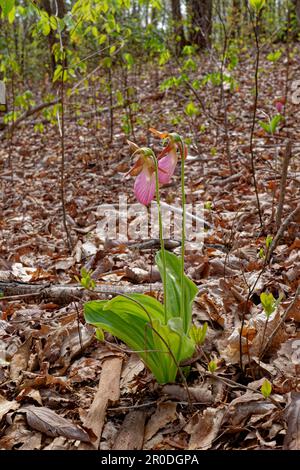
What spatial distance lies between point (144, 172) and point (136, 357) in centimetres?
77

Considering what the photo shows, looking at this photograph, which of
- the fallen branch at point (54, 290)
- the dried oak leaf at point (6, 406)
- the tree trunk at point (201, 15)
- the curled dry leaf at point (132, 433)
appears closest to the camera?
the curled dry leaf at point (132, 433)

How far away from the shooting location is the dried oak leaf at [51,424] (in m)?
1.43

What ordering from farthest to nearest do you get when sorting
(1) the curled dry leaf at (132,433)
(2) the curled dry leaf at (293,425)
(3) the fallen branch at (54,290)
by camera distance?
(3) the fallen branch at (54,290) < (1) the curled dry leaf at (132,433) < (2) the curled dry leaf at (293,425)

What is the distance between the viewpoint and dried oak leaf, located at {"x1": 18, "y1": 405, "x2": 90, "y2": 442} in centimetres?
143

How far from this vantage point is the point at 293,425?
1.29m

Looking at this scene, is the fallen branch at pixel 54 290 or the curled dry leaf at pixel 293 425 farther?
the fallen branch at pixel 54 290

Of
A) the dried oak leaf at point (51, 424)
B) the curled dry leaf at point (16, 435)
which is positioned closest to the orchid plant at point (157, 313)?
the dried oak leaf at point (51, 424)

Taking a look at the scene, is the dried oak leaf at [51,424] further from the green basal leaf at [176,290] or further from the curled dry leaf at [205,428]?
the green basal leaf at [176,290]

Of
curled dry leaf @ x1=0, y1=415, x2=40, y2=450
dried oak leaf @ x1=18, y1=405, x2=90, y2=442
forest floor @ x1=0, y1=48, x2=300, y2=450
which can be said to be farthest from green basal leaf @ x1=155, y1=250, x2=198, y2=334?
curled dry leaf @ x1=0, y1=415, x2=40, y2=450

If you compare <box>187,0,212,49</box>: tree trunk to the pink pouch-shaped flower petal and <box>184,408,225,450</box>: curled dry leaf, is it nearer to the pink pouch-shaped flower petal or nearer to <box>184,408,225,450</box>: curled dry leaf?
the pink pouch-shaped flower petal

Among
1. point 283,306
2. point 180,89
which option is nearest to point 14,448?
point 283,306

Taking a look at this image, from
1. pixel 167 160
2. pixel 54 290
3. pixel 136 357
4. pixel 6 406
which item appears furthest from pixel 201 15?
pixel 6 406

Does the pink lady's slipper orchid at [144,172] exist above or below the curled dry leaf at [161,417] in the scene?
above
